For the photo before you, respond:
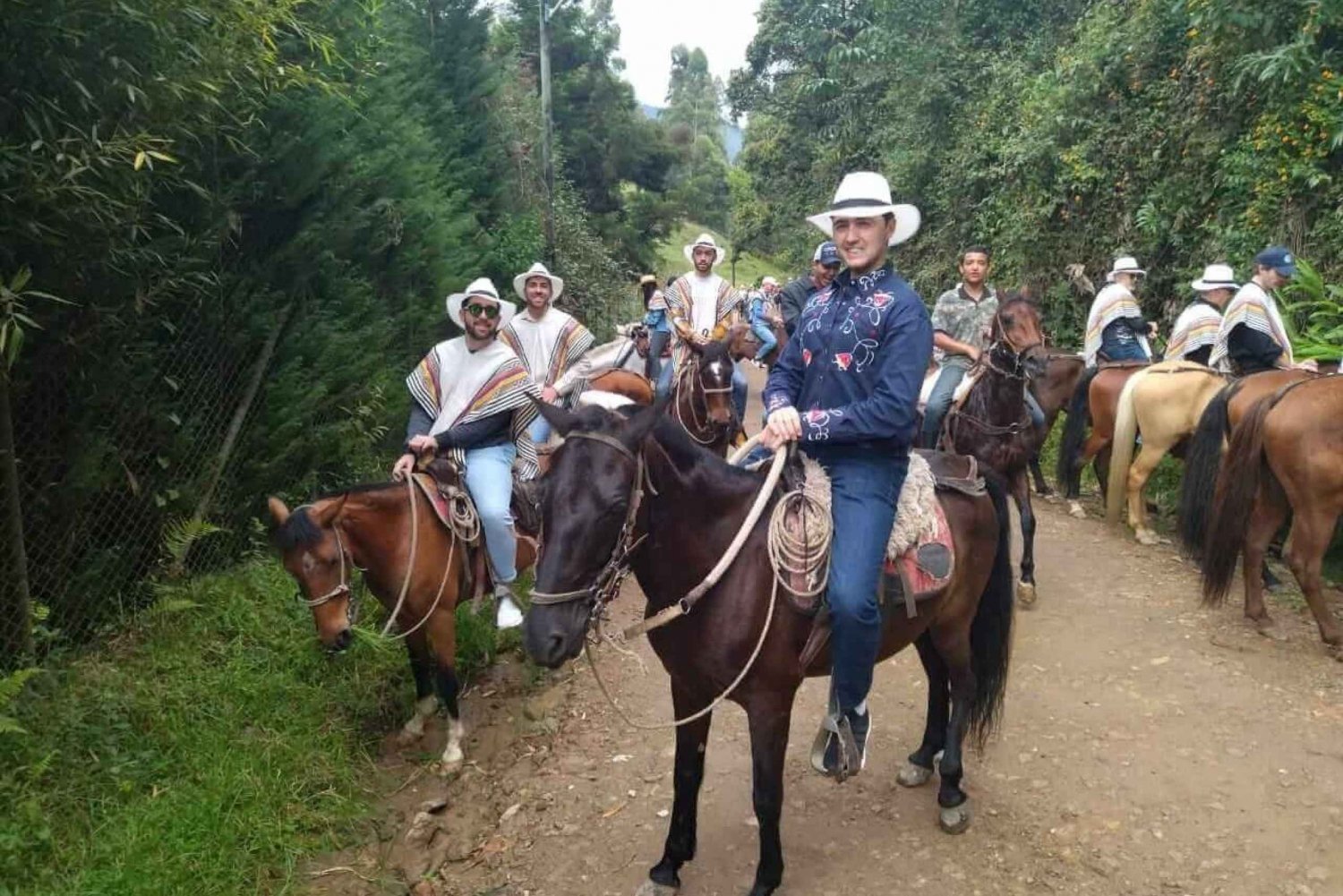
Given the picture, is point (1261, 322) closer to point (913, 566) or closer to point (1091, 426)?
point (1091, 426)

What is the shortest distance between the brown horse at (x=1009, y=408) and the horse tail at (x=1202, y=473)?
1.11 metres

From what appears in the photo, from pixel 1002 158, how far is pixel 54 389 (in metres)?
14.0

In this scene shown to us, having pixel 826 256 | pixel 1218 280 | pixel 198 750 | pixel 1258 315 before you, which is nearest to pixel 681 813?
pixel 198 750

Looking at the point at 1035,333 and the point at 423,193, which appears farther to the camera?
the point at 423,193

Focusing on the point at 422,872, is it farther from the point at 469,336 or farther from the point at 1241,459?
the point at 1241,459

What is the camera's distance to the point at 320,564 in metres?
4.12

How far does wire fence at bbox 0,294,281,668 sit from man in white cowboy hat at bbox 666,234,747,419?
4.05m

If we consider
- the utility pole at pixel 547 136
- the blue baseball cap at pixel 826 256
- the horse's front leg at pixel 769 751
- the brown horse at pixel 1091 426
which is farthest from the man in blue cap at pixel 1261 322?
the utility pole at pixel 547 136

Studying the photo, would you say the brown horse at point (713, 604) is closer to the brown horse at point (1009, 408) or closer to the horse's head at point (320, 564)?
the horse's head at point (320, 564)

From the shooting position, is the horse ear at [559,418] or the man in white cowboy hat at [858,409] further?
the man in white cowboy hat at [858,409]

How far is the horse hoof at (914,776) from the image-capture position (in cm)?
413

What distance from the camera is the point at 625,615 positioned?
6.67 metres

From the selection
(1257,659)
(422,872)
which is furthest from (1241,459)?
(422,872)

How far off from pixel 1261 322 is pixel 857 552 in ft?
19.2
